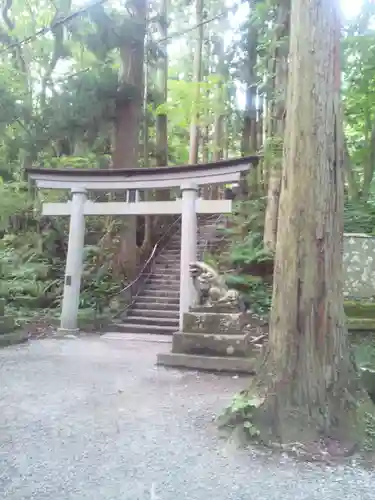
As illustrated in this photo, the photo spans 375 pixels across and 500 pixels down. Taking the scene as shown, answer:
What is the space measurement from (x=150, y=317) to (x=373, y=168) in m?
7.07

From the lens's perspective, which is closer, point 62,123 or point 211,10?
point 62,123

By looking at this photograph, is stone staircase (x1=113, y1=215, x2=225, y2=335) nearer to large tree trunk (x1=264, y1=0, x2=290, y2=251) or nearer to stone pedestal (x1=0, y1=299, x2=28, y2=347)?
stone pedestal (x1=0, y1=299, x2=28, y2=347)

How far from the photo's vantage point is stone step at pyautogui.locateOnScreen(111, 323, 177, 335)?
406 inches

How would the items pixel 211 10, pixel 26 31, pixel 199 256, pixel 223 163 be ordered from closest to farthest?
pixel 223 163
pixel 199 256
pixel 26 31
pixel 211 10

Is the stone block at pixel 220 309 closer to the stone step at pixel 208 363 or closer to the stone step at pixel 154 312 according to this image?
the stone step at pixel 208 363

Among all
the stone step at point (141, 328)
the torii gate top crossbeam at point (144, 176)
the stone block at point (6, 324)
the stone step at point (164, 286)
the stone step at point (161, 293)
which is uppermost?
the torii gate top crossbeam at point (144, 176)

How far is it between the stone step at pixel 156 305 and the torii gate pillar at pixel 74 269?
1.99 m

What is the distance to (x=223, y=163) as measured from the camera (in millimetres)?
8805

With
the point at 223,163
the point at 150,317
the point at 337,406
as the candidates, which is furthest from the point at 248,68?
the point at 337,406

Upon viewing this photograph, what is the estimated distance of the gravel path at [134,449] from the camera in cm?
293

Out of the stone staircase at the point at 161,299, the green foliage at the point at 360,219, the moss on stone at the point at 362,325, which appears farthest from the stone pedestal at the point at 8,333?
the green foliage at the point at 360,219

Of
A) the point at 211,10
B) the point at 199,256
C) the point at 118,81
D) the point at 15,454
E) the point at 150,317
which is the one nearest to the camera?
the point at 15,454

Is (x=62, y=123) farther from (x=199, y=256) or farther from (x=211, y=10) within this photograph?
(x=211, y=10)

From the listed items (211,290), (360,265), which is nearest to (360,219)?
(360,265)
